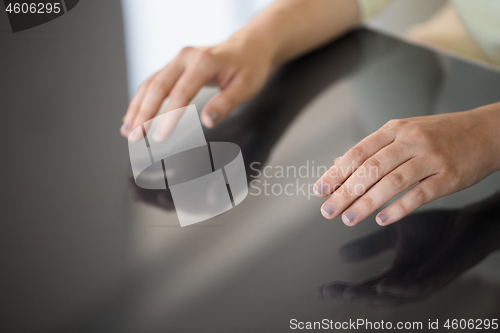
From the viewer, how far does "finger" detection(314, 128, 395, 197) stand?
501 millimetres

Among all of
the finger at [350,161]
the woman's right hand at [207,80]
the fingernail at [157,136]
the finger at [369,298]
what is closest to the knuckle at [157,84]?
the woman's right hand at [207,80]

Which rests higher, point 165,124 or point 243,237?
point 165,124

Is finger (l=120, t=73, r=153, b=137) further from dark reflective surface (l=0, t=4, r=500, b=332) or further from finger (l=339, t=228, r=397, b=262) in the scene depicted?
finger (l=339, t=228, r=397, b=262)

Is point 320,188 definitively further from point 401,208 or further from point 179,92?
point 179,92

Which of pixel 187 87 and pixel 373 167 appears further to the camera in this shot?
pixel 187 87

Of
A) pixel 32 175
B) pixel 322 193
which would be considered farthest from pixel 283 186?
pixel 32 175

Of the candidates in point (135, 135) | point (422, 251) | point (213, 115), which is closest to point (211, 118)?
point (213, 115)

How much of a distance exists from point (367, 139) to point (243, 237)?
196 millimetres

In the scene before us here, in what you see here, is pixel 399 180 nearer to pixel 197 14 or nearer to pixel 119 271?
pixel 119 271

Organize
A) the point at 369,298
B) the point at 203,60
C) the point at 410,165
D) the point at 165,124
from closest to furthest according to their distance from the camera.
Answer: the point at 369,298
the point at 410,165
the point at 165,124
the point at 203,60

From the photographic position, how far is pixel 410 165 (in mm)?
498

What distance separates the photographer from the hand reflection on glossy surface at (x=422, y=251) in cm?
39

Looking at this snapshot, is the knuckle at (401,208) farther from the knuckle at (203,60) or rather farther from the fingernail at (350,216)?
the knuckle at (203,60)

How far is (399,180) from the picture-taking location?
487 mm
